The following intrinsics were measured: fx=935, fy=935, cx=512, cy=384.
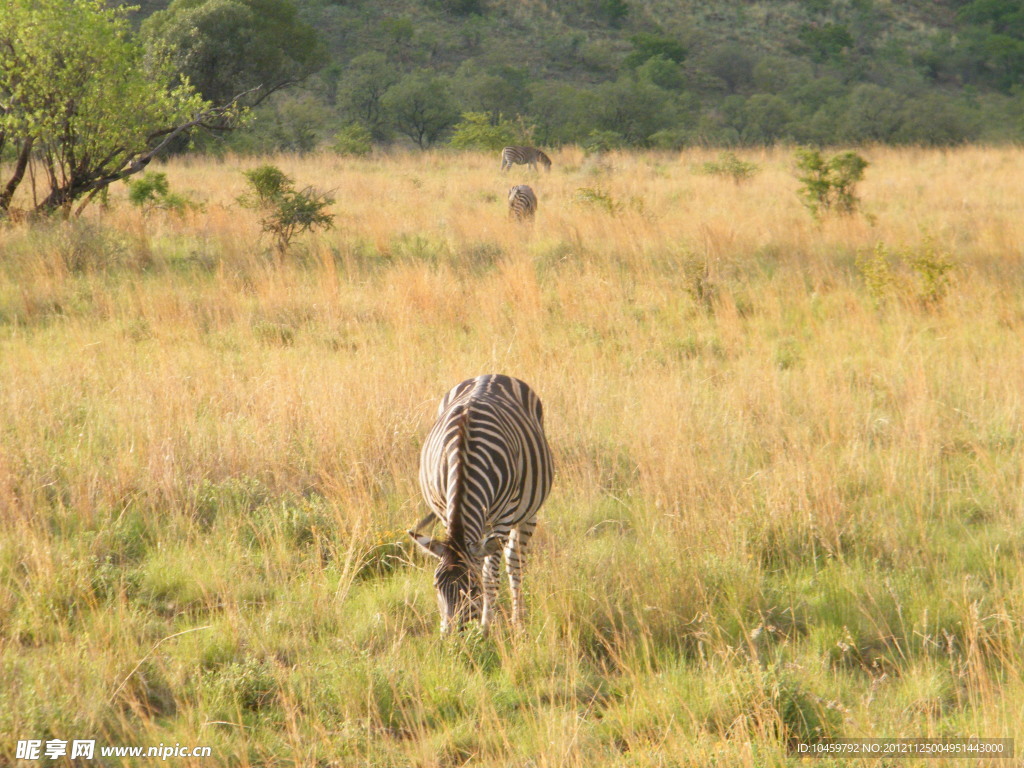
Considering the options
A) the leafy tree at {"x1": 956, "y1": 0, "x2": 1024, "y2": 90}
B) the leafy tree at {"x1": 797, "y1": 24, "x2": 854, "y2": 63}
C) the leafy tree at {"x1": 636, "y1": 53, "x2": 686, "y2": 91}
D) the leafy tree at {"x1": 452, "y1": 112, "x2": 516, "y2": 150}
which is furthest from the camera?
the leafy tree at {"x1": 797, "y1": 24, "x2": 854, "y2": 63}

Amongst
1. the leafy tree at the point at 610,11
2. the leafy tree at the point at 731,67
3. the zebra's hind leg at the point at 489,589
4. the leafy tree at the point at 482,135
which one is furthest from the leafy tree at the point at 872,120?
the zebra's hind leg at the point at 489,589

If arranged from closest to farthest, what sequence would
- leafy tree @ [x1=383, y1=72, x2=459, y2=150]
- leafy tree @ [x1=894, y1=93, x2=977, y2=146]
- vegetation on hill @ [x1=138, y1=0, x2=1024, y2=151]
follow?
leafy tree @ [x1=894, y1=93, x2=977, y2=146] → vegetation on hill @ [x1=138, y1=0, x2=1024, y2=151] → leafy tree @ [x1=383, y1=72, x2=459, y2=150]

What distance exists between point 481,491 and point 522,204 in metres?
11.2

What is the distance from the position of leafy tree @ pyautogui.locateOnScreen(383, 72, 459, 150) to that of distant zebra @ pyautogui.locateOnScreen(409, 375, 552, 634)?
88.4 feet

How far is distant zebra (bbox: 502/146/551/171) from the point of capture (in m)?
21.5

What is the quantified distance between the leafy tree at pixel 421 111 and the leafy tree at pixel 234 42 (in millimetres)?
3710

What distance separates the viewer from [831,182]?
14578 mm

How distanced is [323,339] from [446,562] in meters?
5.27

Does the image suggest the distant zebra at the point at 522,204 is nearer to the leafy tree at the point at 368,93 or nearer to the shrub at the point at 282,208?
the shrub at the point at 282,208

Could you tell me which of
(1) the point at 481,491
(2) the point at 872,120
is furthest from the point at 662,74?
(1) the point at 481,491

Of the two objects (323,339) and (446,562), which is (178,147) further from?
(446,562)

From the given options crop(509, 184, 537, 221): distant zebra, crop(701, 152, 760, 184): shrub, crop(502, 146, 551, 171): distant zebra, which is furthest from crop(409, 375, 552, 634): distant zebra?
crop(502, 146, 551, 171): distant zebra

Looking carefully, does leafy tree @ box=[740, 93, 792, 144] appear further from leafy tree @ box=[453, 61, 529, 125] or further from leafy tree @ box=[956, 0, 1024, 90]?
leafy tree @ box=[956, 0, 1024, 90]

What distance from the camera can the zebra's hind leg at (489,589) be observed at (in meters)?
3.97
